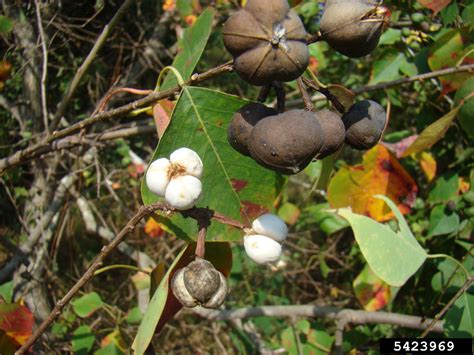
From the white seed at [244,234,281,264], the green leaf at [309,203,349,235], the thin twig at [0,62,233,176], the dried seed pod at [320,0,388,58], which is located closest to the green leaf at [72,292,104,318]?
the thin twig at [0,62,233,176]

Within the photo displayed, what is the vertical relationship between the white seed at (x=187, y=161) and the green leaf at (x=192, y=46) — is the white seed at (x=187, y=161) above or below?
below

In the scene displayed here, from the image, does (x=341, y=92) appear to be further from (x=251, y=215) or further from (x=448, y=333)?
(x=448, y=333)

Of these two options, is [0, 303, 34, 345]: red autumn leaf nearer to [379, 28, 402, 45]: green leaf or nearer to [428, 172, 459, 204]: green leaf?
[428, 172, 459, 204]: green leaf

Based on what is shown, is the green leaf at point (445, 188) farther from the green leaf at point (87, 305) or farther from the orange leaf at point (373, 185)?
the green leaf at point (87, 305)

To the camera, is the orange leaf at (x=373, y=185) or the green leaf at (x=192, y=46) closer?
the green leaf at (x=192, y=46)

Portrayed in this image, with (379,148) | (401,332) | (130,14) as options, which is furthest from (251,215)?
(130,14)

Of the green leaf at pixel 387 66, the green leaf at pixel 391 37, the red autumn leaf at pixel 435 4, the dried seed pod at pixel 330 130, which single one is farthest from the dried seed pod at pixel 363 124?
the green leaf at pixel 391 37

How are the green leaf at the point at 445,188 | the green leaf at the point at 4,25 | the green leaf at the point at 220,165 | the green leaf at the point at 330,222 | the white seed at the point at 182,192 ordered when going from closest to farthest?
the white seed at the point at 182,192 → the green leaf at the point at 220,165 → the green leaf at the point at 4,25 → the green leaf at the point at 445,188 → the green leaf at the point at 330,222

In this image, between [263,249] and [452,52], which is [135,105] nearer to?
[263,249]
